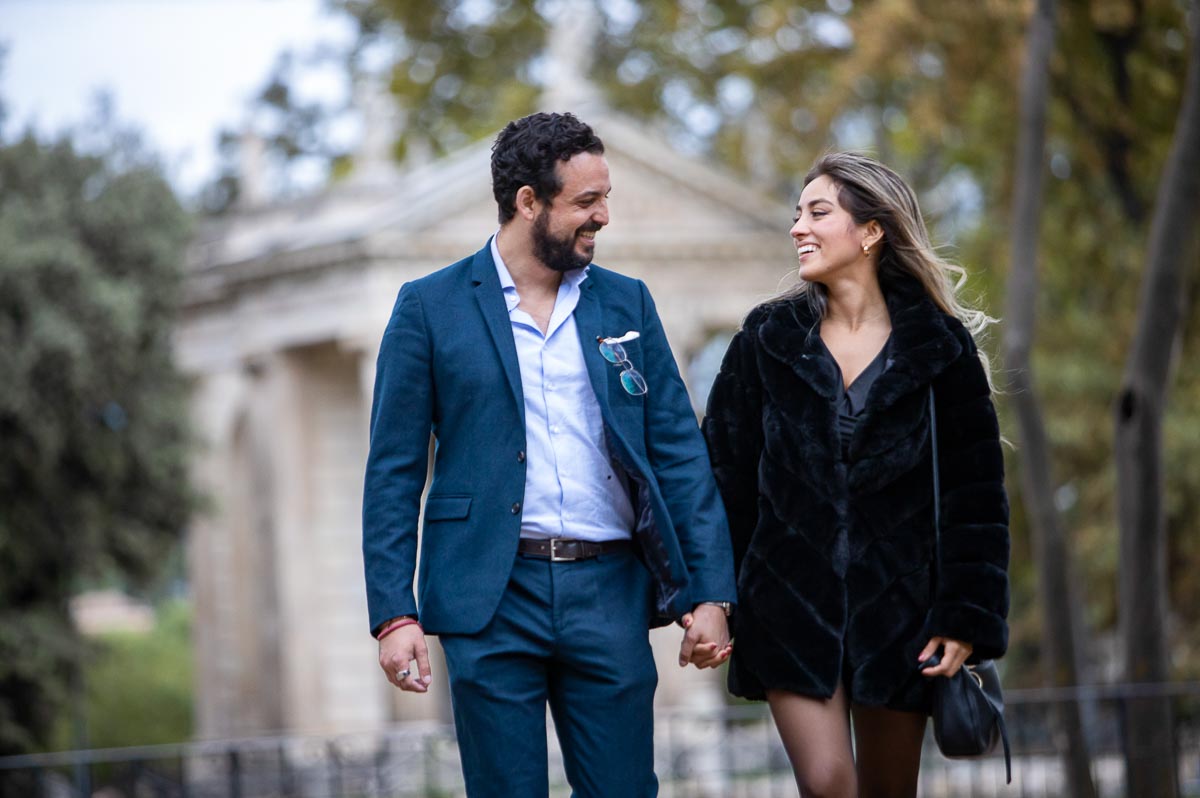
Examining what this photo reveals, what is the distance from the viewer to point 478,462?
16.0ft

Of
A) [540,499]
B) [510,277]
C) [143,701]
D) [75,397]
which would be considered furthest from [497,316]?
[143,701]

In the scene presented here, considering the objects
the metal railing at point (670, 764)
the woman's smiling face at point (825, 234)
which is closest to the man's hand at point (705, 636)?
the woman's smiling face at point (825, 234)

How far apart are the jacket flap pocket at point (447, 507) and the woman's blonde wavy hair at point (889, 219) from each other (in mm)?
1236

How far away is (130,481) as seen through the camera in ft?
74.3

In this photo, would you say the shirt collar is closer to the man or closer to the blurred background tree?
the man

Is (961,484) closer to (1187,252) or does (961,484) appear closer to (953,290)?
(953,290)

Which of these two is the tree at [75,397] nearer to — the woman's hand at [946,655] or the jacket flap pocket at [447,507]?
the jacket flap pocket at [447,507]

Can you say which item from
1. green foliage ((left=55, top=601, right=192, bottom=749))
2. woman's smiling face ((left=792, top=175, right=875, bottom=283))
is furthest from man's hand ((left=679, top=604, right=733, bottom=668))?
green foliage ((left=55, top=601, right=192, bottom=749))

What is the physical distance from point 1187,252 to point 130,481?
1483cm

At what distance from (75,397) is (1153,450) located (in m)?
13.7

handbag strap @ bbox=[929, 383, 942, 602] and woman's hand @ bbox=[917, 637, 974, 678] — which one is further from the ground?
handbag strap @ bbox=[929, 383, 942, 602]

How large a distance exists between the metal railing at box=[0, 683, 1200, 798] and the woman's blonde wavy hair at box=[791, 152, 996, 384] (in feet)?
20.4

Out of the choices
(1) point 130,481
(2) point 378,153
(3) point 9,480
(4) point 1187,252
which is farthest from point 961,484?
(2) point 378,153

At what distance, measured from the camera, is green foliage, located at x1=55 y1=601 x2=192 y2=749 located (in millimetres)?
37719
